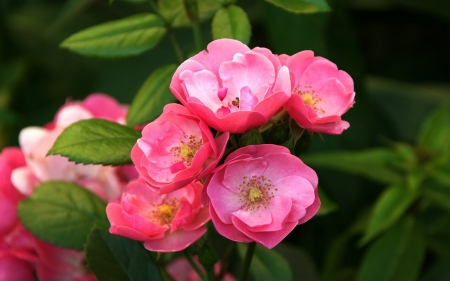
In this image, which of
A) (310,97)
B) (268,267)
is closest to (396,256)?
(268,267)

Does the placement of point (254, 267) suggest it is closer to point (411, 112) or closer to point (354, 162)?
point (354, 162)

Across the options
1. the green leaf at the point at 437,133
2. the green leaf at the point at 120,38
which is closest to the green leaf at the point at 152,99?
the green leaf at the point at 120,38

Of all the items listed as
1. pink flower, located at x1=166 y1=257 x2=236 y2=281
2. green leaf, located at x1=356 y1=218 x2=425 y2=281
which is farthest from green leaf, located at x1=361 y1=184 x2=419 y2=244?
pink flower, located at x1=166 y1=257 x2=236 y2=281

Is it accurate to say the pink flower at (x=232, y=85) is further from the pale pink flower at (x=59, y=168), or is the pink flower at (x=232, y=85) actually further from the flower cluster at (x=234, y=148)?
the pale pink flower at (x=59, y=168)

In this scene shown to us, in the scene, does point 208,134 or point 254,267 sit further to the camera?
point 254,267

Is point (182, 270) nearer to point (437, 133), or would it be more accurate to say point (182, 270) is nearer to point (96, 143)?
point (96, 143)

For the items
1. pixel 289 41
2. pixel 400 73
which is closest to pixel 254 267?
pixel 289 41
